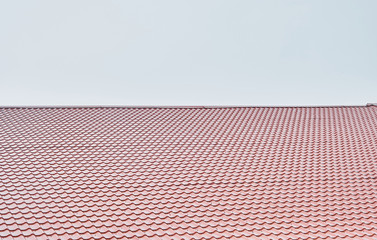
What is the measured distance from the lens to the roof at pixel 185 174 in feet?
26.7

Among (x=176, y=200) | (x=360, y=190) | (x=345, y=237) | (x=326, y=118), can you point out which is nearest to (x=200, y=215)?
(x=176, y=200)

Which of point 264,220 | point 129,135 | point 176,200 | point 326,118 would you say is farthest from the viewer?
point 326,118

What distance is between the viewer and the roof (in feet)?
26.7

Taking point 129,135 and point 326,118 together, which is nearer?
point 129,135

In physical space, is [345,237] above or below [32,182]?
above

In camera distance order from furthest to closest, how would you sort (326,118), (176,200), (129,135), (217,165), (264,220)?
(326,118) → (129,135) → (217,165) → (176,200) → (264,220)

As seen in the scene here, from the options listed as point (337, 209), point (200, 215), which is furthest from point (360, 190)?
point (200, 215)

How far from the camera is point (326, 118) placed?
13.4 metres

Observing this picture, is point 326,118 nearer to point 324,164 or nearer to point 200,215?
point 324,164

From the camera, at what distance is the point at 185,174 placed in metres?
9.89

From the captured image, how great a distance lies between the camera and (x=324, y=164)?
10336 mm

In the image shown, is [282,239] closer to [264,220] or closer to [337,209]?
[264,220]

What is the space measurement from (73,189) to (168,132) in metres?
3.31

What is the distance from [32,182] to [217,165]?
11.0 feet
